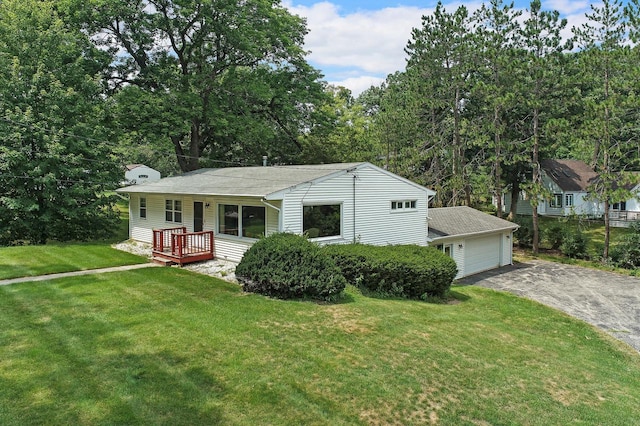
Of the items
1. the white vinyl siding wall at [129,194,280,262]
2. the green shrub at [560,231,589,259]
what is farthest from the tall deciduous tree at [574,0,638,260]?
the white vinyl siding wall at [129,194,280,262]

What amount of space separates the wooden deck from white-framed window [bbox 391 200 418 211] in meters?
7.33

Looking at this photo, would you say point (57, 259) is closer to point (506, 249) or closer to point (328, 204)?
point (328, 204)

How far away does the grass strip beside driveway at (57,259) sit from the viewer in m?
11.9

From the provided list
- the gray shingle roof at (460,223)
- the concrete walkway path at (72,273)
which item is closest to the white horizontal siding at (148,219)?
the concrete walkway path at (72,273)

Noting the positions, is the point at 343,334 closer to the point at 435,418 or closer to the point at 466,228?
the point at 435,418

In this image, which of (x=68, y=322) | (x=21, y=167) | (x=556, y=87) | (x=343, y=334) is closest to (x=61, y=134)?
(x=21, y=167)

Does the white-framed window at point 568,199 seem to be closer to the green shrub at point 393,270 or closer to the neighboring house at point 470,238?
the neighboring house at point 470,238

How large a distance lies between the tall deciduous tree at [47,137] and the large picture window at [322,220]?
1070cm

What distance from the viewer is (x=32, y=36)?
61.1 ft

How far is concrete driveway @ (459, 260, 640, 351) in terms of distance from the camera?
43.7ft

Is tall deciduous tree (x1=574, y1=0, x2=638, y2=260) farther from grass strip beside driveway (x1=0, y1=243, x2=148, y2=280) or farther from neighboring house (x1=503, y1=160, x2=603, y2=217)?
grass strip beside driveway (x1=0, y1=243, x2=148, y2=280)

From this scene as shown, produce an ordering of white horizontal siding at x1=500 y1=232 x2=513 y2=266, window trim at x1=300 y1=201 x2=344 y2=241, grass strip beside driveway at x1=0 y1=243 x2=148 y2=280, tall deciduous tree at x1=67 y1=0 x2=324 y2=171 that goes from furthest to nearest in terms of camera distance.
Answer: white horizontal siding at x1=500 y1=232 x2=513 y2=266, tall deciduous tree at x1=67 y1=0 x2=324 y2=171, window trim at x1=300 y1=201 x2=344 y2=241, grass strip beside driveway at x1=0 y1=243 x2=148 y2=280

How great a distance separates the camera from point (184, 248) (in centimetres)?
1419

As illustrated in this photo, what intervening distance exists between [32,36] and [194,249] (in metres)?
13.0
